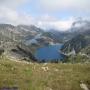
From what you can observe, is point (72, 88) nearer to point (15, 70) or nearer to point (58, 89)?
point (58, 89)

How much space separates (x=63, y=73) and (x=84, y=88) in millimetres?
7623

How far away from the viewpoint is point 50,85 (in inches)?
1315

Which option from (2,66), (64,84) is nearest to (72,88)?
(64,84)

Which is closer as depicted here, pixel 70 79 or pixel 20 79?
pixel 20 79

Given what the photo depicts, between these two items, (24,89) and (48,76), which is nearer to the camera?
(24,89)

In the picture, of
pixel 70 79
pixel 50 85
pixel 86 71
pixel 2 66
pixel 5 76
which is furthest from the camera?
pixel 86 71

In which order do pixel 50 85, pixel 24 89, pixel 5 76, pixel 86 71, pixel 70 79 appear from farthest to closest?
pixel 86 71 < pixel 70 79 < pixel 5 76 < pixel 50 85 < pixel 24 89

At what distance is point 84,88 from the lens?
35656mm

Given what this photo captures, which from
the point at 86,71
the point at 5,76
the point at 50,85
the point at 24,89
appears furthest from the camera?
the point at 86,71

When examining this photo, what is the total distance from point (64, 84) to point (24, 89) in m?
9.46

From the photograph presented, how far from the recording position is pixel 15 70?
132 ft

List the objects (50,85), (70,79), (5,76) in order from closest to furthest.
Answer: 1. (50,85)
2. (5,76)
3. (70,79)

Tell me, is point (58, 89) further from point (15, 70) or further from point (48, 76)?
point (15, 70)

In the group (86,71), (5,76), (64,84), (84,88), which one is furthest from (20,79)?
(86,71)
